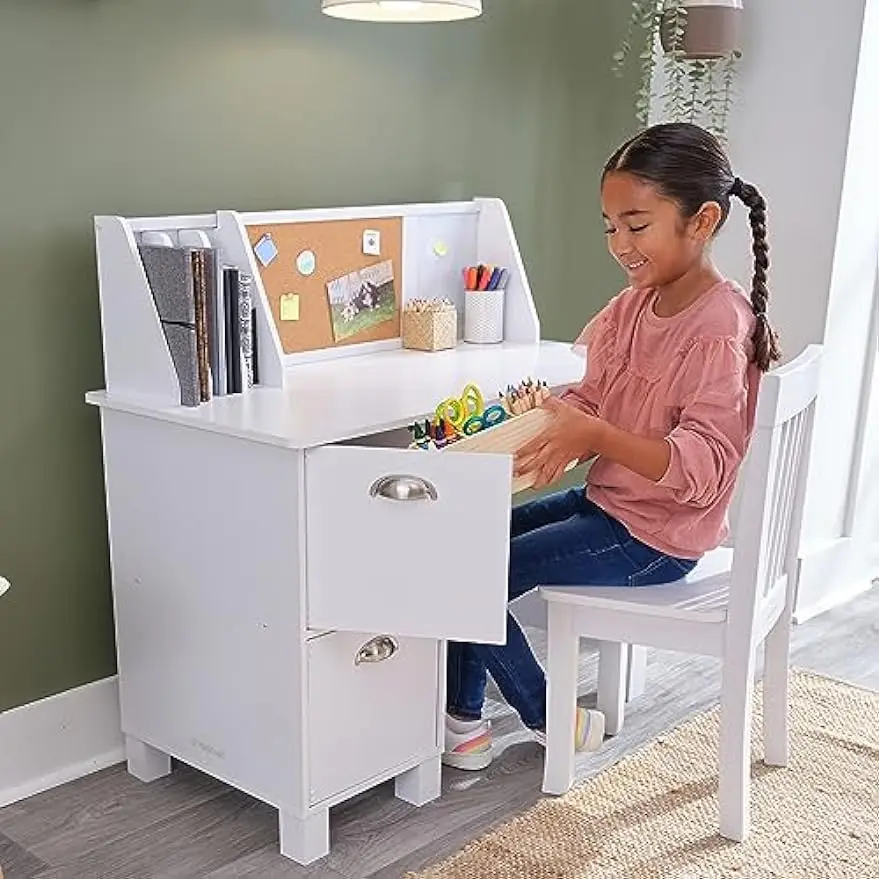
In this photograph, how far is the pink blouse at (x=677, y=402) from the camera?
5.68 ft

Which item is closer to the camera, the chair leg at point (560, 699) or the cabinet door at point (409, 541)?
the cabinet door at point (409, 541)

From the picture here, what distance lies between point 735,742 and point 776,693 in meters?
0.27

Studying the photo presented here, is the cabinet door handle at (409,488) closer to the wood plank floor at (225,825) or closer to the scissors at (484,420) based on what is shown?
the scissors at (484,420)

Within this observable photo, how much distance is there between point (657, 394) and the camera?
1.83 meters

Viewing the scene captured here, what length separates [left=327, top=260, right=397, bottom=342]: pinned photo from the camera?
2.24 m

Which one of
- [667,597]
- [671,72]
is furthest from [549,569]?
[671,72]

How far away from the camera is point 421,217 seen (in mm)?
2373

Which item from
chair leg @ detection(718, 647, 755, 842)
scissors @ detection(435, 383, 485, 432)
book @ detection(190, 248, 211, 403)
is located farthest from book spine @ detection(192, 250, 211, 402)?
chair leg @ detection(718, 647, 755, 842)

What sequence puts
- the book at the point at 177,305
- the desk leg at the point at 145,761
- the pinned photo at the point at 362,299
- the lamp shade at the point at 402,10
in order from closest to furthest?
the book at the point at 177,305, the lamp shade at the point at 402,10, the desk leg at the point at 145,761, the pinned photo at the point at 362,299

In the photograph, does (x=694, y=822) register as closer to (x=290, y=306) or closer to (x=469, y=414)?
(x=469, y=414)

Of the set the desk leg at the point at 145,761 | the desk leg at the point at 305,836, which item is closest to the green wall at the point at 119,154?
the desk leg at the point at 145,761

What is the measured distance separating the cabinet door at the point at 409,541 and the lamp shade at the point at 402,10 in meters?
0.73

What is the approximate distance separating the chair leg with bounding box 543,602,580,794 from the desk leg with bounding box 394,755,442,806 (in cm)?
18

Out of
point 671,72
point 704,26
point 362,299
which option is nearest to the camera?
point 362,299
